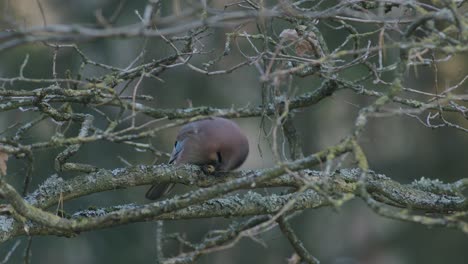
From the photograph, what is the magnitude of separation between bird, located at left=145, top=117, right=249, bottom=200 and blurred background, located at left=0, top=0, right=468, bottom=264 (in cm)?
523

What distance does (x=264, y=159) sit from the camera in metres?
10.8

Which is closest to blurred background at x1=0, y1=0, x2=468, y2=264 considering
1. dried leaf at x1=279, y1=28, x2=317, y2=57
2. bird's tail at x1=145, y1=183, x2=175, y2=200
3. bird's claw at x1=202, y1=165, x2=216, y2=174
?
bird's tail at x1=145, y1=183, x2=175, y2=200

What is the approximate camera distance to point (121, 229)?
38.7 ft

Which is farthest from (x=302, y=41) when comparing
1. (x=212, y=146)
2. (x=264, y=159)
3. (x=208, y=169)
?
(x=264, y=159)

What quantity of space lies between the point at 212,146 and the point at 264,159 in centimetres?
591

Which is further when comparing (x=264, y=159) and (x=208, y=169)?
(x=264, y=159)

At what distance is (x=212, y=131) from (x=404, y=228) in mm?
7626

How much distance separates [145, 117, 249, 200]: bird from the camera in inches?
190

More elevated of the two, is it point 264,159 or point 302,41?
point 302,41

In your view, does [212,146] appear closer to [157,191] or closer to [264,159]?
[157,191]

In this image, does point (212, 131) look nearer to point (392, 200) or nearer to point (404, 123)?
point (392, 200)

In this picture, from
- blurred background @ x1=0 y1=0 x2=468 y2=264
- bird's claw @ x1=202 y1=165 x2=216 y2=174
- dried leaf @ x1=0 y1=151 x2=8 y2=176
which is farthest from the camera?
blurred background @ x1=0 y1=0 x2=468 y2=264

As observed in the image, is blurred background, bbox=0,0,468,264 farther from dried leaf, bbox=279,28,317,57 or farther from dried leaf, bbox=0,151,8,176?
dried leaf, bbox=0,151,8,176

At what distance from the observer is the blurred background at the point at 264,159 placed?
1081cm
